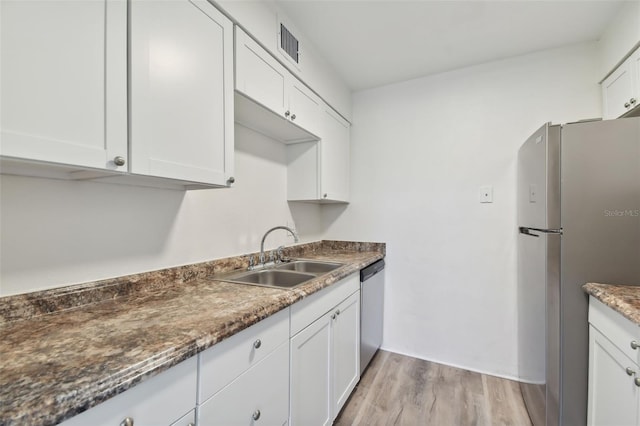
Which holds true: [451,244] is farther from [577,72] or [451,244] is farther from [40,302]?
[40,302]

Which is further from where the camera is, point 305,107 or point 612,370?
point 305,107

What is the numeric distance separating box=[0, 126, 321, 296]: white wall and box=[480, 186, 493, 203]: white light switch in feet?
5.39

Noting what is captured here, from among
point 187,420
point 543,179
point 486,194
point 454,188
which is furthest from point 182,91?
point 486,194

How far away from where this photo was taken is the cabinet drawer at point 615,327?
957 millimetres

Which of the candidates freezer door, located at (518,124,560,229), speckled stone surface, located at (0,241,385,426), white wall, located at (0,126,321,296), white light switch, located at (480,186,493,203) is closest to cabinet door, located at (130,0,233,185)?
Answer: white wall, located at (0,126,321,296)

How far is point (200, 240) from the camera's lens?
56.0 inches

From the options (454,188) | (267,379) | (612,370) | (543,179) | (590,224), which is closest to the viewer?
(267,379)

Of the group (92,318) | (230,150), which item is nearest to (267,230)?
(230,150)

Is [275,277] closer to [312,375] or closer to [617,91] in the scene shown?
[312,375]

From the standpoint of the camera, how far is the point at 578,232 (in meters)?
1.28

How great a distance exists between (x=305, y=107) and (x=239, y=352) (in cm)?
146

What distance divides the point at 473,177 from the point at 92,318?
2.36m

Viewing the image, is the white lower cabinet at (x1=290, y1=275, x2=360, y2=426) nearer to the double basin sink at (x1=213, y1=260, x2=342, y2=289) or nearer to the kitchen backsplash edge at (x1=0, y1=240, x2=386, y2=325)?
the double basin sink at (x1=213, y1=260, x2=342, y2=289)

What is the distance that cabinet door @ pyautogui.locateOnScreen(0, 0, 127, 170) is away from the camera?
2.07 feet
